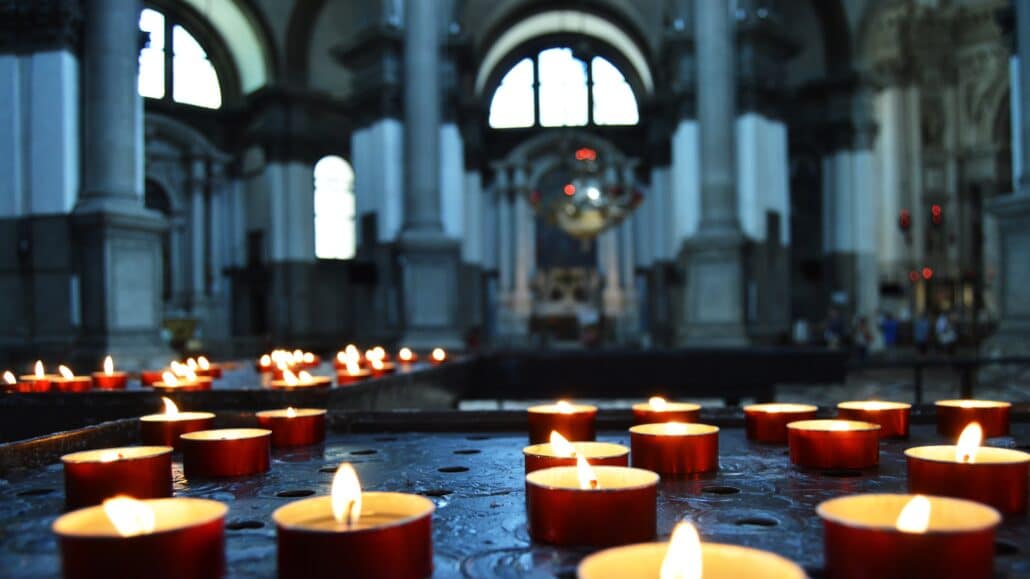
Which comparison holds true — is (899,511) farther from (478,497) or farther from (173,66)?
(173,66)

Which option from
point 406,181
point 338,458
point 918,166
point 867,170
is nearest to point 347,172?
point 406,181

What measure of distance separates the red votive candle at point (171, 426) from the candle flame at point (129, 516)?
4.95 feet

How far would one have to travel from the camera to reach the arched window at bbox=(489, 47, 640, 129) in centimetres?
3828

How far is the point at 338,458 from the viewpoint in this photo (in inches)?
116

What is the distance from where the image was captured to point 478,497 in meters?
Result: 2.23

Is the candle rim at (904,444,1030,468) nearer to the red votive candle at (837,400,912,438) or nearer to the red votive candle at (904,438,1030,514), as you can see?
the red votive candle at (904,438,1030,514)

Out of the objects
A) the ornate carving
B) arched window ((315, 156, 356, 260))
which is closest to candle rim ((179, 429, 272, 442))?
the ornate carving

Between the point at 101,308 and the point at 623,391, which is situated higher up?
the point at 101,308

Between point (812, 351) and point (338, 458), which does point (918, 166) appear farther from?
point (338, 458)

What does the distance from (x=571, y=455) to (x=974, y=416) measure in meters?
1.69

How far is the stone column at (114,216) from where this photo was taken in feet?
41.4

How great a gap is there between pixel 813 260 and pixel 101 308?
67.2ft

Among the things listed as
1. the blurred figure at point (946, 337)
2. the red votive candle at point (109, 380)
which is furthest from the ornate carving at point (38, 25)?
the blurred figure at point (946, 337)

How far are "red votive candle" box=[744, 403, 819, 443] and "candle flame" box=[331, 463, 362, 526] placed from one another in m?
1.96
